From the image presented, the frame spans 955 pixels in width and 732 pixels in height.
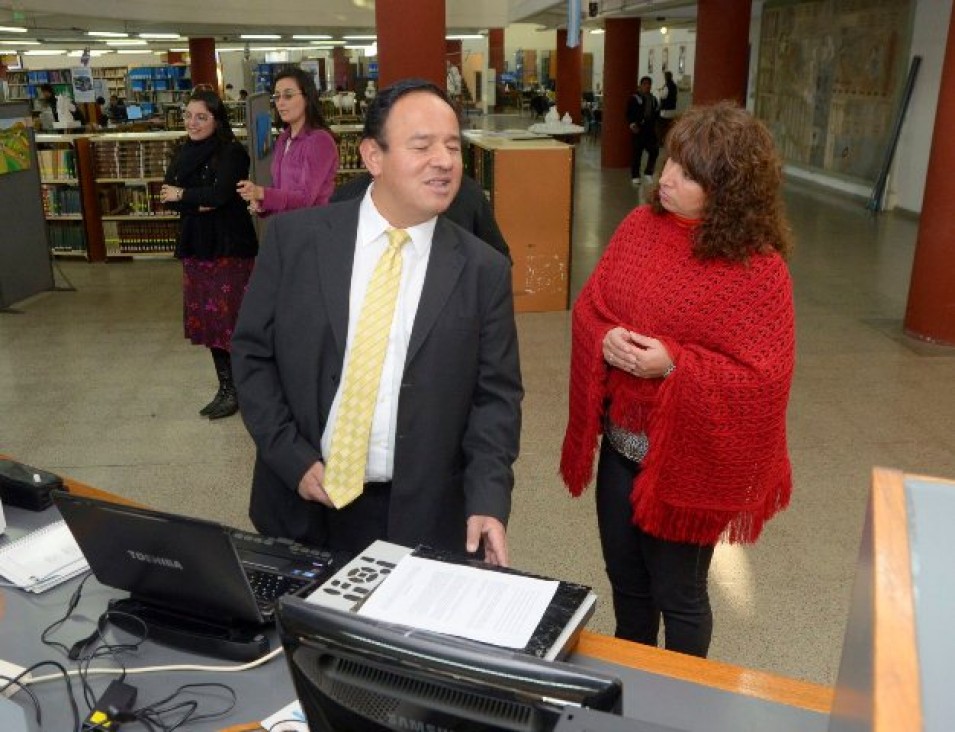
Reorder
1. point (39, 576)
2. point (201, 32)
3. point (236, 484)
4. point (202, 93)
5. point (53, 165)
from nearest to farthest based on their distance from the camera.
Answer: point (39, 576)
point (236, 484)
point (202, 93)
point (53, 165)
point (201, 32)

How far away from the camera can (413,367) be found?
192 centimetres

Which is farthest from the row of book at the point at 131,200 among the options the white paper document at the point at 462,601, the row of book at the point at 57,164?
the white paper document at the point at 462,601

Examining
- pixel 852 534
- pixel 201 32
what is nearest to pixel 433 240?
pixel 852 534

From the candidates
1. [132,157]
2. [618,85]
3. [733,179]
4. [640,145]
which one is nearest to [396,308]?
[733,179]

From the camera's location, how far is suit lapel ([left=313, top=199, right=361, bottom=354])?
1934 mm

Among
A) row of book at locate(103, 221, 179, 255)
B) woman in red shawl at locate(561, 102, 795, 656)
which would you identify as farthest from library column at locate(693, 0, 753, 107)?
woman in red shawl at locate(561, 102, 795, 656)

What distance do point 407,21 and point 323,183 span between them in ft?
6.83

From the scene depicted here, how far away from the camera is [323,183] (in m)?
4.60

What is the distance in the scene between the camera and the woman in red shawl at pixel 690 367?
2012 millimetres

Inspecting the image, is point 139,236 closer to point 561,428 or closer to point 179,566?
point 561,428

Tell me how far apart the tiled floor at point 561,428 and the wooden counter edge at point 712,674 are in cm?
140

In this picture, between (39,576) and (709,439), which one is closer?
(39,576)

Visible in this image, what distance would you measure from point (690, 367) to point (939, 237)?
4.81 m

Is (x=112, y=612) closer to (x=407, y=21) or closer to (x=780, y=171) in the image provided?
(x=780, y=171)
